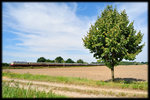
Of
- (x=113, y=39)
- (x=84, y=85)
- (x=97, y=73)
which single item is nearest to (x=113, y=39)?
(x=113, y=39)

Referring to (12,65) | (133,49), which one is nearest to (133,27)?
(133,49)

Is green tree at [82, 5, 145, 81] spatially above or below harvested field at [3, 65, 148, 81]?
above

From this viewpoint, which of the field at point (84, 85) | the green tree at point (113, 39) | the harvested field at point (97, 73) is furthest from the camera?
the harvested field at point (97, 73)

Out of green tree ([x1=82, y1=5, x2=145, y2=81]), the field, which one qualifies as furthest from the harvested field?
green tree ([x1=82, y1=5, x2=145, y2=81])

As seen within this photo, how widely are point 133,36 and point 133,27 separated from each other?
150 centimetres

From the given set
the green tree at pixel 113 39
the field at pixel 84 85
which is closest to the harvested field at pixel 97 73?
the field at pixel 84 85

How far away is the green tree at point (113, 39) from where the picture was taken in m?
14.5

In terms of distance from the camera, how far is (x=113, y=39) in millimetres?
14391

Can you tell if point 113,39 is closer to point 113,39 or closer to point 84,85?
point 113,39

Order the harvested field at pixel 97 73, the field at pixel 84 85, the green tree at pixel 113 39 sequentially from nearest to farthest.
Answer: the field at pixel 84 85
the green tree at pixel 113 39
the harvested field at pixel 97 73

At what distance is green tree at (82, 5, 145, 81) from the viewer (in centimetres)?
1453

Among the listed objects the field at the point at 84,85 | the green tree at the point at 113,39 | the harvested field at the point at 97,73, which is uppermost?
the green tree at the point at 113,39

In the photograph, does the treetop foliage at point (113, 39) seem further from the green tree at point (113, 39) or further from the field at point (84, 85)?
the field at point (84, 85)

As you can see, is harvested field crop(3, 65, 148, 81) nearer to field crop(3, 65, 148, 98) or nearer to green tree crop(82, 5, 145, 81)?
field crop(3, 65, 148, 98)
